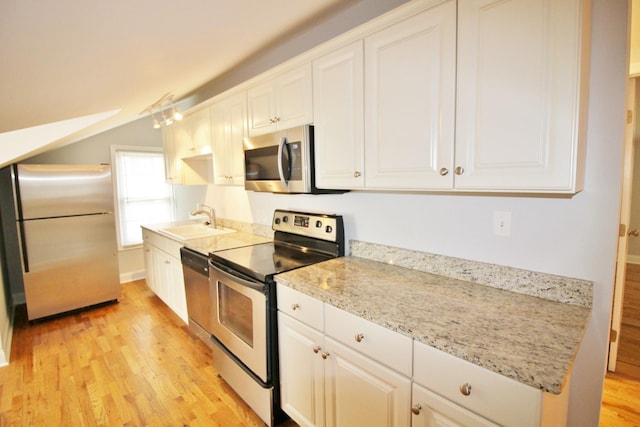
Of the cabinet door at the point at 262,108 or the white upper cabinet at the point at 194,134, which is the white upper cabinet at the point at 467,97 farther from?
the white upper cabinet at the point at 194,134

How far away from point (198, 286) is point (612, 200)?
2497mm

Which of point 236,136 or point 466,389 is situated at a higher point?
point 236,136

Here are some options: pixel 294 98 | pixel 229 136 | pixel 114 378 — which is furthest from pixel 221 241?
pixel 294 98

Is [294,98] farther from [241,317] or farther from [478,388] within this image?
[478,388]

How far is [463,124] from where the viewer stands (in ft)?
3.97

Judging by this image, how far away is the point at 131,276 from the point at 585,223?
510cm

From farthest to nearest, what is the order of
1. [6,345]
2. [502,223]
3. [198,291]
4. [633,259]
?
[633,259], [6,345], [198,291], [502,223]

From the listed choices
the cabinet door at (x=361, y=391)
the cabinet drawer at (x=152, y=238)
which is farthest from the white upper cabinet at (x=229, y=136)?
the cabinet door at (x=361, y=391)

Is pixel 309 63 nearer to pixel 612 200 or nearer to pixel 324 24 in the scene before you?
pixel 324 24

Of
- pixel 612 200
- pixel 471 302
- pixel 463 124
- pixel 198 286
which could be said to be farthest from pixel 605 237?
pixel 198 286

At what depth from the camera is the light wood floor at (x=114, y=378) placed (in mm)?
1922

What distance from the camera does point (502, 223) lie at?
142 centimetres

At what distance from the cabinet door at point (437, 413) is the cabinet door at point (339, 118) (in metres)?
0.97

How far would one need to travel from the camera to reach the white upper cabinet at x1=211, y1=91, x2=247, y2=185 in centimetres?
248
